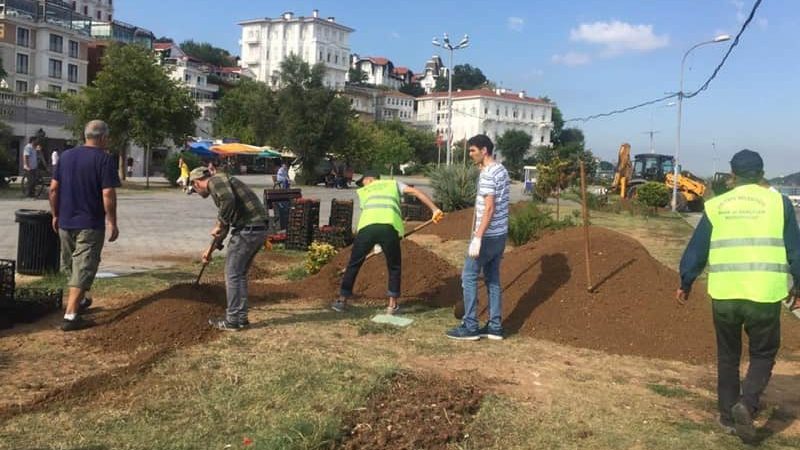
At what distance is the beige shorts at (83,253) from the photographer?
6.07m

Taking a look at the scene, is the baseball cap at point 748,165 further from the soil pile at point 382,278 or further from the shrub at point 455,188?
the shrub at point 455,188

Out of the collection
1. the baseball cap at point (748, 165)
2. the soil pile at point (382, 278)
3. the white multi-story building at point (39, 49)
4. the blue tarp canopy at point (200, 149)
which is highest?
the white multi-story building at point (39, 49)

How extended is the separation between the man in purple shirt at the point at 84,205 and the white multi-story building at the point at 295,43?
403 ft

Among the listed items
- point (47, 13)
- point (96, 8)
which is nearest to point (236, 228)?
point (47, 13)

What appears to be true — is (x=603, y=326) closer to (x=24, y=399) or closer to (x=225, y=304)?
(x=225, y=304)

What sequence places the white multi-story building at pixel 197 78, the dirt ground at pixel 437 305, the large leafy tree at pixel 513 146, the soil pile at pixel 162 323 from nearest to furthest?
the dirt ground at pixel 437 305, the soil pile at pixel 162 323, the white multi-story building at pixel 197 78, the large leafy tree at pixel 513 146

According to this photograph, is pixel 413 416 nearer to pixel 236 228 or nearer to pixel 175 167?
pixel 236 228

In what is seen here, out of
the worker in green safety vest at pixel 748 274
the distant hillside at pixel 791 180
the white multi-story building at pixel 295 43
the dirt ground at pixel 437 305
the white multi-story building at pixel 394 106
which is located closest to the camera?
the worker in green safety vest at pixel 748 274

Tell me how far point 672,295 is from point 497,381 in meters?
2.78

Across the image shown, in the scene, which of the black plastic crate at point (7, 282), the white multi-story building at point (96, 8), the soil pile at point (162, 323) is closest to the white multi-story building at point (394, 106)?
the white multi-story building at point (96, 8)

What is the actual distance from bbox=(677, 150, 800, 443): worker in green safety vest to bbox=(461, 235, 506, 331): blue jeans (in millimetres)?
2015

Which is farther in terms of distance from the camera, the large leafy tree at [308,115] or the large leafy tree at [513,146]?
the large leafy tree at [513,146]

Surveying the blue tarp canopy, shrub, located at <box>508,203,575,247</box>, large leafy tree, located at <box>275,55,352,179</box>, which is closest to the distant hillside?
shrub, located at <box>508,203,575,247</box>

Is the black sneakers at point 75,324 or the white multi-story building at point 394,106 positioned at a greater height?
the white multi-story building at point 394,106
